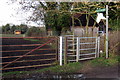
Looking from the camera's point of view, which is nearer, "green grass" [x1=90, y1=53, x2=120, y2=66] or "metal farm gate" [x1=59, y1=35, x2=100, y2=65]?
"metal farm gate" [x1=59, y1=35, x2=100, y2=65]

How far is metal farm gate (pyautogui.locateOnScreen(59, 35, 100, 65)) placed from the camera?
759 centimetres

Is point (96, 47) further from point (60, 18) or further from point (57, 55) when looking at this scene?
point (60, 18)

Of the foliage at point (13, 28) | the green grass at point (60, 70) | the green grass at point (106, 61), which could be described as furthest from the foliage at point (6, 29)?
the green grass at point (106, 61)

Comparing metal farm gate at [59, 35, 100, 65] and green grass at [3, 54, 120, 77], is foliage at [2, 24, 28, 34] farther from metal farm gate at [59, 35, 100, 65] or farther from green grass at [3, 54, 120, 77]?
green grass at [3, 54, 120, 77]

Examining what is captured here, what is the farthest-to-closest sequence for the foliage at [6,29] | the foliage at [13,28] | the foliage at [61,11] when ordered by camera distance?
the foliage at [13,28]
the foliage at [6,29]
the foliage at [61,11]

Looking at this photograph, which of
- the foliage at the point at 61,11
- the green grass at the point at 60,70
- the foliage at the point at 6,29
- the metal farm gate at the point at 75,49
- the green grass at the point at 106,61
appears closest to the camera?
the green grass at the point at 60,70

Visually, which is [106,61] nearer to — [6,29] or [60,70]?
[60,70]

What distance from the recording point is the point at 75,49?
8828mm

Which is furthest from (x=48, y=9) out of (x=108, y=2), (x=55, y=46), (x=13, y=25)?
(x=55, y=46)

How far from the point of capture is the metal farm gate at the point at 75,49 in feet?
24.9

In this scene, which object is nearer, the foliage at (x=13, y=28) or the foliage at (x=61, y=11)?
the foliage at (x=61, y=11)

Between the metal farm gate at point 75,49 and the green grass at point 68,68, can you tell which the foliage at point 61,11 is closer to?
the metal farm gate at point 75,49

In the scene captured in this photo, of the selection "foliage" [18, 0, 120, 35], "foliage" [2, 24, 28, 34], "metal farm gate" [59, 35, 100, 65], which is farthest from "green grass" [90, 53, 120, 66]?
"foliage" [2, 24, 28, 34]

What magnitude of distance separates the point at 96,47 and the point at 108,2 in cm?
341
